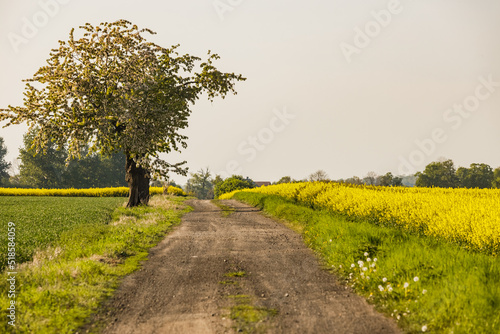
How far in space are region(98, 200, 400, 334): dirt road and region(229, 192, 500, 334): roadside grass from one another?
372mm

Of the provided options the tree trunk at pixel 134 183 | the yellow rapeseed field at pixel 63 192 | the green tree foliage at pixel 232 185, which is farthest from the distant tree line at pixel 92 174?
the tree trunk at pixel 134 183

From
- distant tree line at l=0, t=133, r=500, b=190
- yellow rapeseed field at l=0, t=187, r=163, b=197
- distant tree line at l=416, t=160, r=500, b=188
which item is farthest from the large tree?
distant tree line at l=416, t=160, r=500, b=188

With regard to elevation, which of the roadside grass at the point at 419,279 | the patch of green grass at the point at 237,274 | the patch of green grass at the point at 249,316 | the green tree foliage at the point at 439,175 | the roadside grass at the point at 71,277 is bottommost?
the roadside grass at the point at 71,277

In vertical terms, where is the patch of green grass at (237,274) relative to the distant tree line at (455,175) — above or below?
below

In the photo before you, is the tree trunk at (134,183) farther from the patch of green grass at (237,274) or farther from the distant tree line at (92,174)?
the distant tree line at (92,174)

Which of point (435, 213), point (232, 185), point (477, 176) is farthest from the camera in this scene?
point (477, 176)

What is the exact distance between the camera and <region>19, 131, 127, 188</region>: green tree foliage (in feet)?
273

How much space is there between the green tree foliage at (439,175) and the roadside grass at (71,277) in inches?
3471

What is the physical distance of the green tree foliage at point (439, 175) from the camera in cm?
8856

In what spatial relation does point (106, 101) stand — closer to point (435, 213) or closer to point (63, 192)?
point (435, 213)

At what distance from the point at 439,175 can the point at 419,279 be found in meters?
92.9

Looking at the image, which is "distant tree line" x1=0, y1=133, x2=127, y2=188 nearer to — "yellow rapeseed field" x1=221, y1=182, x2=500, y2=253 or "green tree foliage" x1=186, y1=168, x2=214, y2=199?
"green tree foliage" x1=186, y1=168, x2=214, y2=199

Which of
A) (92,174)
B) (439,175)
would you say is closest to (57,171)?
(92,174)

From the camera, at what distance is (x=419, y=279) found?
6.64 m
